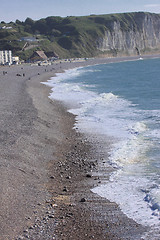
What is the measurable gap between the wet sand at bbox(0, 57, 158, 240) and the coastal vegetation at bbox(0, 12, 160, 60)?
102105 millimetres

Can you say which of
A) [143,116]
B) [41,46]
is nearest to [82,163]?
[143,116]

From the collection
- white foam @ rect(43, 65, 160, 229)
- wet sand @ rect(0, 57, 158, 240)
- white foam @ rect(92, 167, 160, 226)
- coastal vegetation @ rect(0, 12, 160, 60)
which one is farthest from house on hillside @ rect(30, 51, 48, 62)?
white foam @ rect(92, 167, 160, 226)

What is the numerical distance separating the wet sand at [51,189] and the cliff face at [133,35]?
135325mm

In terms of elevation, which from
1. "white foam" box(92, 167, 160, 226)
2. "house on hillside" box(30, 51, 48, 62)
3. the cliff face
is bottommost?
"white foam" box(92, 167, 160, 226)

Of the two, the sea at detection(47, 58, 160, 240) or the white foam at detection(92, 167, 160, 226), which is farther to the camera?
the sea at detection(47, 58, 160, 240)

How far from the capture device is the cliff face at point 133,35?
153 metres

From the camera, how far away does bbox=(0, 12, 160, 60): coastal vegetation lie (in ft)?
419

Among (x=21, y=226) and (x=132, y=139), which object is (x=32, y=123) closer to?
(x=132, y=139)

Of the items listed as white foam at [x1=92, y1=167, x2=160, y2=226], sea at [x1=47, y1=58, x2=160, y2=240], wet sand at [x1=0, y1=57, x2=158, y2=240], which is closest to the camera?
wet sand at [x1=0, y1=57, x2=158, y2=240]

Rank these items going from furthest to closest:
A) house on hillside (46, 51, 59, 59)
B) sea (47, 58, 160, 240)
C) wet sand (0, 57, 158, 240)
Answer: house on hillside (46, 51, 59, 59) < sea (47, 58, 160, 240) < wet sand (0, 57, 158, 240)

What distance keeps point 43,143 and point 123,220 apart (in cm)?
644

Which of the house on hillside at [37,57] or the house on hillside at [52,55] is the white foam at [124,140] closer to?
the house on hillside at [37,57]

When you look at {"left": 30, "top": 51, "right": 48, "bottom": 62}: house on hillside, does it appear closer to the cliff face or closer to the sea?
the cliff face

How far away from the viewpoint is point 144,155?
13.0m
